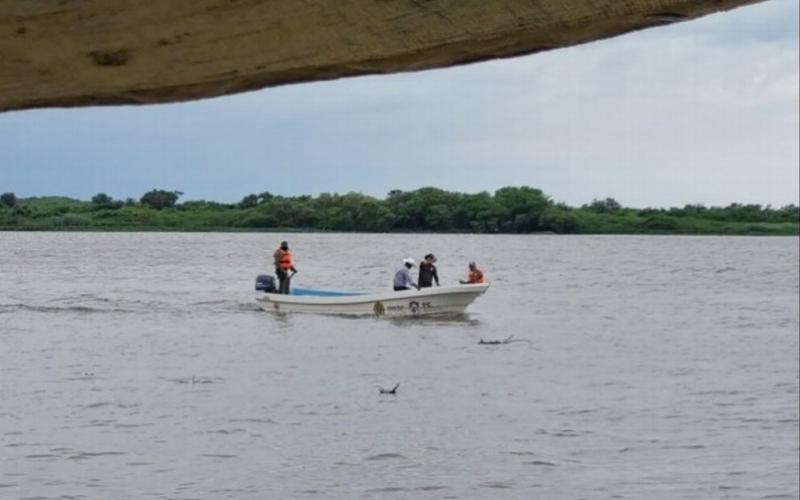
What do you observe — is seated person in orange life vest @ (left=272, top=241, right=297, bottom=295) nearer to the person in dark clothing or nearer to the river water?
the river water

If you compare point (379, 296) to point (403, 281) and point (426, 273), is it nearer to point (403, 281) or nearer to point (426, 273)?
point (403, 281)

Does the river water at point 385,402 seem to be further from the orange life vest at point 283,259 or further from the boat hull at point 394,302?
the orange life vest at point 283,259

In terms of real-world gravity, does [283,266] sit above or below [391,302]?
above

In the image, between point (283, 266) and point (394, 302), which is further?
point (283, 266)

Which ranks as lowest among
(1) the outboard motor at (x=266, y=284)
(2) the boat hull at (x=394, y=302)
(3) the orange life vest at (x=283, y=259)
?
(2) the boat hull at (x=394, y=302)

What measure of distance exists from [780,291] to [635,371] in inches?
1244

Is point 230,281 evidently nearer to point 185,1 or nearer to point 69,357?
point 69,357

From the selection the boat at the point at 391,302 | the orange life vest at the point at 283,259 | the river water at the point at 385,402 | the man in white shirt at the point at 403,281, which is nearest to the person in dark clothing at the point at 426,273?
the man in white shirt at the point at 403,281

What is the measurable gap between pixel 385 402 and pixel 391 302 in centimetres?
1010

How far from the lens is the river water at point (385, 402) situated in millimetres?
11836

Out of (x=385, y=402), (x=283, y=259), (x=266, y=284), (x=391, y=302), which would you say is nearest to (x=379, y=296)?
(x=391, y=302)

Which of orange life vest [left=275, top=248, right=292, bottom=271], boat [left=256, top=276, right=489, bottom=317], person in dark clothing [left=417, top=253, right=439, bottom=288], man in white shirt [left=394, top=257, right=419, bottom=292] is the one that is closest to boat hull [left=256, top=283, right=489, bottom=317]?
boat [left=256, top=276, right=489, bottom=317]

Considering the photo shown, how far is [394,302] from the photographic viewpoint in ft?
88.5

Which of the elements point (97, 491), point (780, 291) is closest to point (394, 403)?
point (97, 491)
